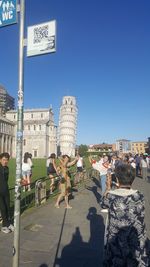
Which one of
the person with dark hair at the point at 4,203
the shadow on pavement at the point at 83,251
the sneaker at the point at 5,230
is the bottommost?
the shadow on pavement at the point at 83,251

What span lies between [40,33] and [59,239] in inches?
196

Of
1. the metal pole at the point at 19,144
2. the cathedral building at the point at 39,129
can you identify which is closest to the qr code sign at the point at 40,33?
the metal pole at the point at 19,144

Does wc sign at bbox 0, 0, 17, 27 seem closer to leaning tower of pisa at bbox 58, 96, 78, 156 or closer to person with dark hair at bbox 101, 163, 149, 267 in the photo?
person with dark hair at bbox 101, 163, 149, 267

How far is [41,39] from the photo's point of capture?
4.48m

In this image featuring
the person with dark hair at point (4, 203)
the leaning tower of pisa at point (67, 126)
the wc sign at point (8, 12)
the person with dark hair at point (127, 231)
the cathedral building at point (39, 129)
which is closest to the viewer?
the person with dark hair at point (127, 231)

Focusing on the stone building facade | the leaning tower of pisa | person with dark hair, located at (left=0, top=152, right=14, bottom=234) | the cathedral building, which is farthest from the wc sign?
the leaning tower of pisa

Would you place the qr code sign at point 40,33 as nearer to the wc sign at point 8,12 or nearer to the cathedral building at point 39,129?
the wc sign at point 8,12

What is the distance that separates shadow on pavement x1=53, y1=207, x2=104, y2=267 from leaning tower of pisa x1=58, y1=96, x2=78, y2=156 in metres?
142

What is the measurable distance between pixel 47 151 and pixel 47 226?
12080 centimetres

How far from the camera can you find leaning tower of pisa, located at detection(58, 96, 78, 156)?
15212cm

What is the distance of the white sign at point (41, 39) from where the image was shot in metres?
4.41

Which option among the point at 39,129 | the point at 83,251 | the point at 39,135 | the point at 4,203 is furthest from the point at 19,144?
the point at 39,129

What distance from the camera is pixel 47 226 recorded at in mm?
8664

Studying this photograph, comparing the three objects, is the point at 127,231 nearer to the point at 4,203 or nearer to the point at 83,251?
the point at 83,251
